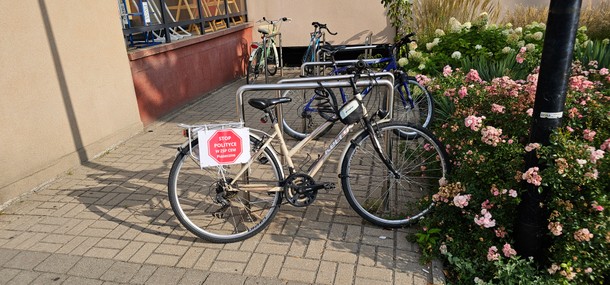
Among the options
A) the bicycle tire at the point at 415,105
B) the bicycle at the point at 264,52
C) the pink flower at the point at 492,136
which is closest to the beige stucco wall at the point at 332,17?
the bicycle at the point at 264,52

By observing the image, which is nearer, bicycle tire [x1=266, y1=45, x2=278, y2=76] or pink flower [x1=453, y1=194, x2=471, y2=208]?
pink flower [x1=453, y1=194, x2=471, y2=208]

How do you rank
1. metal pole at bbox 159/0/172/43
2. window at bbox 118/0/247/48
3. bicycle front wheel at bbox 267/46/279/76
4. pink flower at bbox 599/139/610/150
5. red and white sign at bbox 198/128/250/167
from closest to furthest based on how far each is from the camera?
pink flower at bbox 599/139/610/150, red and white sign at bbox 198/128/250/167, window at bbox 118/0/247/48, metal pole at bbox 159/0/172/43, bicycle front wheel at bbox 267/46/279/76

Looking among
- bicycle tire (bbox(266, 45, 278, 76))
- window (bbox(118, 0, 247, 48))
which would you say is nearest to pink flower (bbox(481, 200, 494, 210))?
window (bbox(118, 0, 247, 48))

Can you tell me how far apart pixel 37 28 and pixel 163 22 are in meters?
2.68

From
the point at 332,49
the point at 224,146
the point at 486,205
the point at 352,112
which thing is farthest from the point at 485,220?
the point at 332,49

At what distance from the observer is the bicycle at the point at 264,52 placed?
868 cm

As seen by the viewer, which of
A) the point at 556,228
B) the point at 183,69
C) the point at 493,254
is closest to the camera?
the point at 556,228

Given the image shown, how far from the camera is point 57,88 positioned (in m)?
4.48

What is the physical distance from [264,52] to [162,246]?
5.79m

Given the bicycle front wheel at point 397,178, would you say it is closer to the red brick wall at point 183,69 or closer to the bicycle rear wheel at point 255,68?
the red brick wall at point 183,69

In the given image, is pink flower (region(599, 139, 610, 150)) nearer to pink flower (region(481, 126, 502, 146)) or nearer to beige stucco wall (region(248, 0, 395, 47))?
pink flower (region(481, 126, 502, 146))

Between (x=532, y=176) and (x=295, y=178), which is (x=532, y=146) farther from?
(x=295, y=178)

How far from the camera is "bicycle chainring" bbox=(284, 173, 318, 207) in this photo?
3.18 m

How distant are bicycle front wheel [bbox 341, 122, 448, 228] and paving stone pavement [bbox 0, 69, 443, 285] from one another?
0.18 metres
